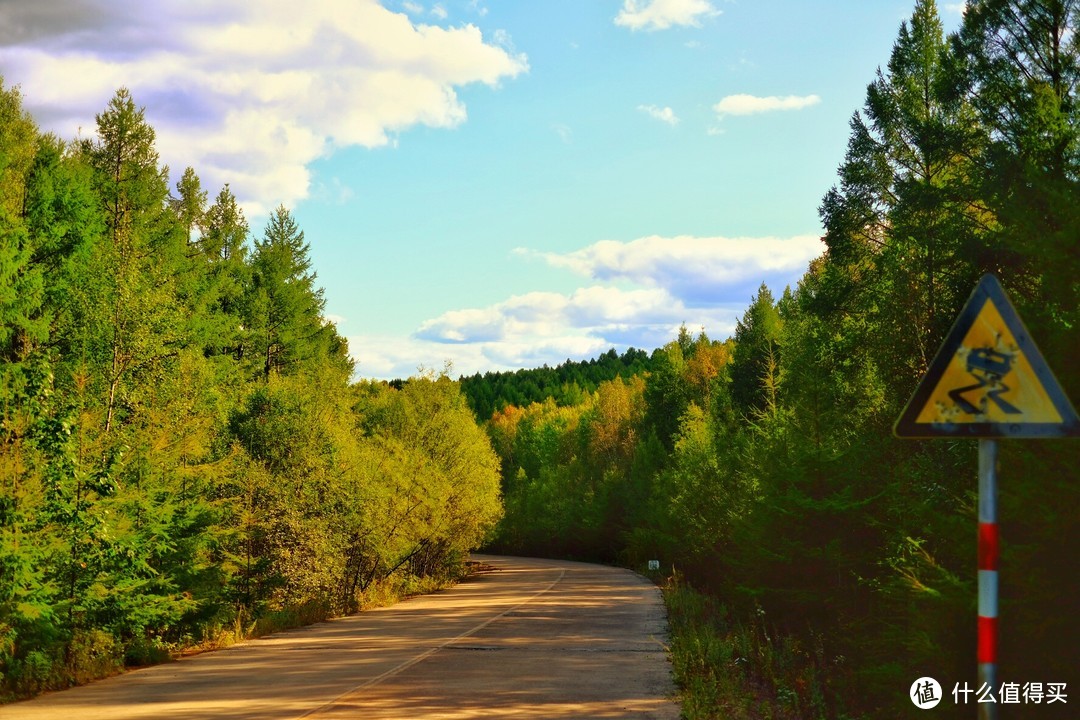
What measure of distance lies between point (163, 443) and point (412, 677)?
8.55 m

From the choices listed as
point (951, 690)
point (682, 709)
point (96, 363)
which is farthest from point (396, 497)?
point (951, 690)

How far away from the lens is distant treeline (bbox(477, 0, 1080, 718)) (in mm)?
7320

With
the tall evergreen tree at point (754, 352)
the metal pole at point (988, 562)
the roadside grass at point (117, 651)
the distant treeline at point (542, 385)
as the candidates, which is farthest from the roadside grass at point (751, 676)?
the distant treeline at point (542, 385)

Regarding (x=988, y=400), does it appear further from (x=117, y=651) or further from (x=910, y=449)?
(x=117, y=651)

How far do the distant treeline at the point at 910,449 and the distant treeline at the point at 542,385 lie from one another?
5024 inches

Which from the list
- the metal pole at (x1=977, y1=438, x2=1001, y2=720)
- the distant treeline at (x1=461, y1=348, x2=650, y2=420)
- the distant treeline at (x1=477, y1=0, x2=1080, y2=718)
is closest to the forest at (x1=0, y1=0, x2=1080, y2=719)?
the distant treeline at (x1=477, y1=0, x2=1080, y2=718)

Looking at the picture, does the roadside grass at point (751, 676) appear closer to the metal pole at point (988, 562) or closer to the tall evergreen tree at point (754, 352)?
the metal pole at point (988, 562)

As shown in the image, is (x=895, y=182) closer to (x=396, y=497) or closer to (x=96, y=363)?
(x=96, y=363)

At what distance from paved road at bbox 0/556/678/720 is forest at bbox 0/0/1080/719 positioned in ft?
3.40

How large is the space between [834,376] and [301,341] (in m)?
30.7

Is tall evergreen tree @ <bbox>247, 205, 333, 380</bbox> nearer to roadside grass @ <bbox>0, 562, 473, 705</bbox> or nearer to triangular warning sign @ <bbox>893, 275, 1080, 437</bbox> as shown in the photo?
roadside grass @ <bbox>0, 562, 473, 705</bbox>

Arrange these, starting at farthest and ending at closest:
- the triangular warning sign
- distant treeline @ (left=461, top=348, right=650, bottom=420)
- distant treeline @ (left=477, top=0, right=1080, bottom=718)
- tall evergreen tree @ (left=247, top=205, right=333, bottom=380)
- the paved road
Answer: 1. distant treeline @ (left=461, top=348, right=650, bottom=420)
2. tall evergreen tree @ (left=247, top=205, right=333, bottom=380)
3. the paved road
4. distant treeline @ (left=477, top=0, right=1080, bottom=718)
5. the triangular warning sign

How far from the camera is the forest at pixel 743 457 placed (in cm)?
840

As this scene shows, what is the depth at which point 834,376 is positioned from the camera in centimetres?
2528
